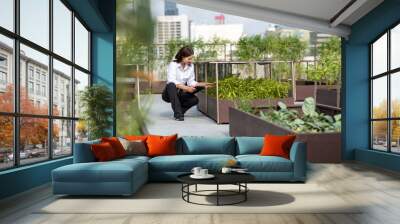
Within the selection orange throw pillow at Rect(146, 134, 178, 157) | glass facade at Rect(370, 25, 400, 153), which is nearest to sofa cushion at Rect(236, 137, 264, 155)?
orange throw pillow at Rect(146, 134, 178, 157)

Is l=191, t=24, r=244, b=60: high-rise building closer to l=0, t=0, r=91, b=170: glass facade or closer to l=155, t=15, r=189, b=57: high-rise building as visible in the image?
l=155, t=15, r=189, b=57: high-rise building

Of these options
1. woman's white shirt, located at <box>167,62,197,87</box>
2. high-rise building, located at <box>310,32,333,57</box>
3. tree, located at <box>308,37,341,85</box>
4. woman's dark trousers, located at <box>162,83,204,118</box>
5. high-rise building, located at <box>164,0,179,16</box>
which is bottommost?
woman's dark trousers, located at <box>162,83,204,118</box>

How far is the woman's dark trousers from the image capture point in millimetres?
11102

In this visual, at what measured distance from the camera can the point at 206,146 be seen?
7.35 metres

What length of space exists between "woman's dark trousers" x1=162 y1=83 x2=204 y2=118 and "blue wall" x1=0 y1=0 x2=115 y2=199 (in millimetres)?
1783

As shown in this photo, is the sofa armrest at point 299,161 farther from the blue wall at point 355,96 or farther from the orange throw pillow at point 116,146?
the blue wall at point 355,96

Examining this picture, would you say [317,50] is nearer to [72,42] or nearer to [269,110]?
[269,110]

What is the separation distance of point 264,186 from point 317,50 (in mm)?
8635

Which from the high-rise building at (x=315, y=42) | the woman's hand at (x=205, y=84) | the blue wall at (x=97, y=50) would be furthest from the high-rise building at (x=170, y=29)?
the high-rise building at (x=315, y=42)

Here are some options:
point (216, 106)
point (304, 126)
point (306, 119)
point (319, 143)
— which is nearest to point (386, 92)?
point (319, 143)

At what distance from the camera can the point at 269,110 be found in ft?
38.3

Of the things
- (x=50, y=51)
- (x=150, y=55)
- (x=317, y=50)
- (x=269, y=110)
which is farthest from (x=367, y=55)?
(x=50, y=51)

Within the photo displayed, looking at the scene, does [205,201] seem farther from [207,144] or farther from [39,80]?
[39,80]

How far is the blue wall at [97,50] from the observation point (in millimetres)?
6250
